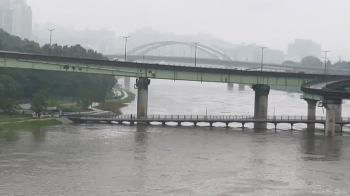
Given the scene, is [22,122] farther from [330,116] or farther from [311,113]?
[311,113]

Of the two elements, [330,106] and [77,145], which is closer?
[77,145]

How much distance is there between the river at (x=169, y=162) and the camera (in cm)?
2923

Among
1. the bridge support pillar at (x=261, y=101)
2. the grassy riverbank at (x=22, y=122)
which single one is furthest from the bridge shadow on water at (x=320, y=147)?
the grassy riverbank at (x=22, y=122)

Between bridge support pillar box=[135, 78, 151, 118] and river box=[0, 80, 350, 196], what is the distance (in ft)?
22.9

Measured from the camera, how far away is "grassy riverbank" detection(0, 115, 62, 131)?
51094mm

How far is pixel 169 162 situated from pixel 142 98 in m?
26.6

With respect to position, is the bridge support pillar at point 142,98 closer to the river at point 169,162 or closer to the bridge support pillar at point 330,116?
the river at point 169,162

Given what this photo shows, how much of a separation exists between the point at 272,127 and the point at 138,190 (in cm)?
3596

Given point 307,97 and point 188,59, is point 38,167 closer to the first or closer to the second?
point 307,97

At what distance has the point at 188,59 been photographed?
19338 centimetres

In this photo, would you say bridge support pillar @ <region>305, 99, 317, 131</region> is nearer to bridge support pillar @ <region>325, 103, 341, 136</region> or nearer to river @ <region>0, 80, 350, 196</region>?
river @ <region>0, 80, 350, 196</region>

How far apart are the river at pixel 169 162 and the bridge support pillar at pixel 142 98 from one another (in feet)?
22.9

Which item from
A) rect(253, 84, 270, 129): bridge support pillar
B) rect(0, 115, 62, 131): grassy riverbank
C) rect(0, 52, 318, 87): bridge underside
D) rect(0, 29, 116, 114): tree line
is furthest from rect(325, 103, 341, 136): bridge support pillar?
rect(0, 29, 116, 114): tree line

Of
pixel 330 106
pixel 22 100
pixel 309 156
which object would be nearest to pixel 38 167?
pixel 309 156
